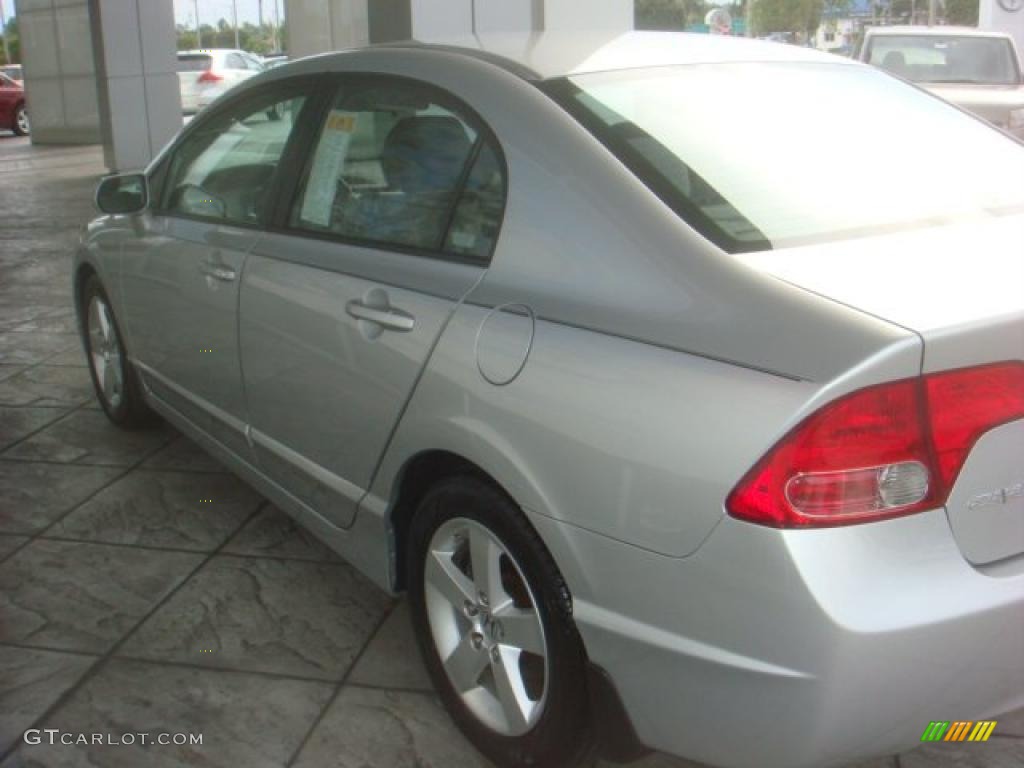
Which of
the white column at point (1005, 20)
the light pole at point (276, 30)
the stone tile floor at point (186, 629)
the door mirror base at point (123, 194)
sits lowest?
the stone tile floor at point (186, 629)

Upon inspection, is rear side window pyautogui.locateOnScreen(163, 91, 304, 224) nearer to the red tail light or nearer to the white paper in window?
the white paper in window

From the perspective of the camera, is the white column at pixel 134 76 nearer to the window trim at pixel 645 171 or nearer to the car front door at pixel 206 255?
the car front door at pixel 206 255

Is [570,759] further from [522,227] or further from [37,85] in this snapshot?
[37,85]

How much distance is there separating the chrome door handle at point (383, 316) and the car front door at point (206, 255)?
2.33 feet

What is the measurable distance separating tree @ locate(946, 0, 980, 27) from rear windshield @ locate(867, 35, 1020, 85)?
180 feet

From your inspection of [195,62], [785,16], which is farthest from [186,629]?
[785,16]

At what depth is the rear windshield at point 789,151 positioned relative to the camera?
2.28 m

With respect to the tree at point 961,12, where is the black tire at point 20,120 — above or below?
below

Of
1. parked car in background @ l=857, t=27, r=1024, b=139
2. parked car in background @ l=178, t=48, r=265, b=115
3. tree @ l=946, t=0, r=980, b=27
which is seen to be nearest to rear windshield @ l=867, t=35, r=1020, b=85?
parked car in background @ l=857, t=27, r=1024, b=139

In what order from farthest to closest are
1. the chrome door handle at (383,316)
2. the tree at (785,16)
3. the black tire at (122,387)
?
the tree at (785,16) < the black tire at (122,387) < the chrome door handle at (383,316)

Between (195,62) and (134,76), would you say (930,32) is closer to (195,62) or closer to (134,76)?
(134,76)

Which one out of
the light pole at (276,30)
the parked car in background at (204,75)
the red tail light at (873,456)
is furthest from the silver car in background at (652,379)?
the light pole at (276,30)

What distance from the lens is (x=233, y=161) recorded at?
3770 millimetres

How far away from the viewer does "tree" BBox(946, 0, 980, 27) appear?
61.4 meters
